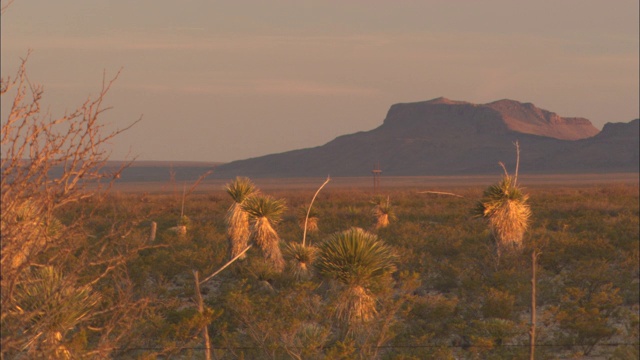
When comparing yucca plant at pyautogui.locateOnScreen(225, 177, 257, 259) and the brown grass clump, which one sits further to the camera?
yucca plant at pyautogui.locateOnScreen(225, 177, 257, 259)

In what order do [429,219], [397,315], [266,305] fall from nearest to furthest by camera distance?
1. [266,305]
2. [397,315]
3. [429,219]

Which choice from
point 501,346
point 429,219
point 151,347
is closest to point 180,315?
point 151,347

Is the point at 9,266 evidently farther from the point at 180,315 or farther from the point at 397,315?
the point at 397,315

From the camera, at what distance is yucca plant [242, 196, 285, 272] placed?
19.5 m

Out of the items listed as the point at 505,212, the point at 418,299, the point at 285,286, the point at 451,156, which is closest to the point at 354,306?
the point at 418,299

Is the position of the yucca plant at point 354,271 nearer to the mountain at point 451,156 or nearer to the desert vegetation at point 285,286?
the desert vegetation at point 285,286

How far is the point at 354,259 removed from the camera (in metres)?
12.1

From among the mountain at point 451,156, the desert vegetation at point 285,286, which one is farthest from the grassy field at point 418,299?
the mountain at point 451,156

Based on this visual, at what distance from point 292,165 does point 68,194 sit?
176m

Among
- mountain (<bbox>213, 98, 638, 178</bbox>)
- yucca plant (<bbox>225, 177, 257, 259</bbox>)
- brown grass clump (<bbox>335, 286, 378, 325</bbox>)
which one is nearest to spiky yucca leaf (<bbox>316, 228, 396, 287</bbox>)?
brown grass clump (<bbox>335, 286, 378, 325</bbox>)

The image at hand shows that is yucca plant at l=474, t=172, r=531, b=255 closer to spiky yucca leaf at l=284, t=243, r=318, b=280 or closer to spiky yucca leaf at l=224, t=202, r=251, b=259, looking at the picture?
spiky yucca leaf at l=284, t=243, r=318, b=280

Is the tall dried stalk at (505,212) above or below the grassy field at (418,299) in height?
above

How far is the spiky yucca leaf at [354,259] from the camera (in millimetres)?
12148

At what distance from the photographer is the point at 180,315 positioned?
52.3 ft
